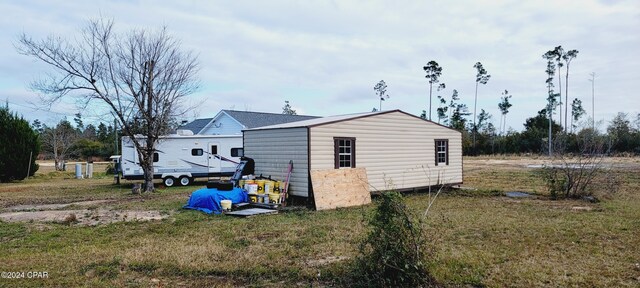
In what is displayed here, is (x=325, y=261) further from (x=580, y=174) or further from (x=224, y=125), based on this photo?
(x=224, y=125)

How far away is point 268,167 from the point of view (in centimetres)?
1284

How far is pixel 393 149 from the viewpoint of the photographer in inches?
537

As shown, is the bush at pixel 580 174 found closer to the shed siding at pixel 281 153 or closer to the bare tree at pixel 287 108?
the shed siding at pixel 281 153

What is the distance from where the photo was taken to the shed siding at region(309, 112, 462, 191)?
11.9 meters

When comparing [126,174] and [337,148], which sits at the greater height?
[337,148]

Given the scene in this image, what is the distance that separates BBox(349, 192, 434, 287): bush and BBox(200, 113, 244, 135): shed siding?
20176 millimetres

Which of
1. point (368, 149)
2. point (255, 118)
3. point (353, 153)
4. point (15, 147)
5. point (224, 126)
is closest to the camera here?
point (353, 153)

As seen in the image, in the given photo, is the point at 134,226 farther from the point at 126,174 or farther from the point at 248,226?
the point at 126,174

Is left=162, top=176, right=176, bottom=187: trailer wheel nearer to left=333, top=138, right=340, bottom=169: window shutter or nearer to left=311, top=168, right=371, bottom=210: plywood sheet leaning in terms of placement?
left=333, top=138, right=340, bottom=169: window shutter

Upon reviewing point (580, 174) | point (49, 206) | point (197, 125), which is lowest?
point (49, 206)

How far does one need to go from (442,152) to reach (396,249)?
37.6 ft

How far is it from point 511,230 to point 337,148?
5.53m

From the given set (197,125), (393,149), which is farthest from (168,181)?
(197,125)

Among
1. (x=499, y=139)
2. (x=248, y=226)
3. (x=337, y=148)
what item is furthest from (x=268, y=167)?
(x=499, y=139)
